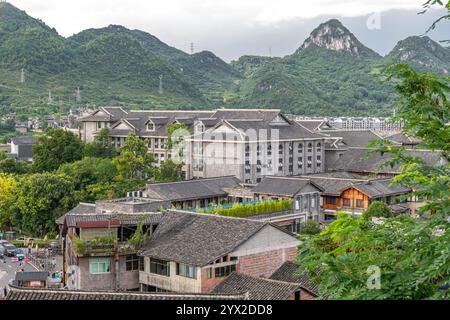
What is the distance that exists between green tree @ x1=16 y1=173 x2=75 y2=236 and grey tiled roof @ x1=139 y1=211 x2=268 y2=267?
13.6 meters

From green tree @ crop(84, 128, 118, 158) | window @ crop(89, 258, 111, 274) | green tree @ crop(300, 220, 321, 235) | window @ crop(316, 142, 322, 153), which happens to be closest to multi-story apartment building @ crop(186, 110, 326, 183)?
window @ crop(316, 142, 322, 153)

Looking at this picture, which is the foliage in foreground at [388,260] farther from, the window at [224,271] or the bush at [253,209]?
the bush at [253,209]

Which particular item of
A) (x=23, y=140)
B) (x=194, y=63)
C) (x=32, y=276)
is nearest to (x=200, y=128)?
(x=32, y=276)

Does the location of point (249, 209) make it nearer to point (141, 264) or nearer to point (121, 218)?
point (121, 218)

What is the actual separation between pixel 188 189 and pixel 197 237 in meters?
12.1

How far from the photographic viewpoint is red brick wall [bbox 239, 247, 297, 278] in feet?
56.7

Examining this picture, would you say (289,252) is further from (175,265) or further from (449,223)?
(449,223)

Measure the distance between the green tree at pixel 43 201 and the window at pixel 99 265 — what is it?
13.8 meters

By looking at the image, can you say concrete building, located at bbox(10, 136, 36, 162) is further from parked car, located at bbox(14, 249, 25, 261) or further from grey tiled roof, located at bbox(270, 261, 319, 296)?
grey tiled roof, located at bbox(270, 261, 319, 296)

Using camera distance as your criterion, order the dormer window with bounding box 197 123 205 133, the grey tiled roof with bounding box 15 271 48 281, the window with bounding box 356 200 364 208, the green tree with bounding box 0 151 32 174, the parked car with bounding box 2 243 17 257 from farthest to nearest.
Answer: the dormer window with bounding box 197 123 205 133 → the green tree with bounding box 0 151 32 174 → the window with bounding box 356 200 364 208 → the parked car with bounding box 2 243 17 257 → the grey tiled roof with bounding box 15 271 48 281

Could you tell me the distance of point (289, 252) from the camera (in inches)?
737

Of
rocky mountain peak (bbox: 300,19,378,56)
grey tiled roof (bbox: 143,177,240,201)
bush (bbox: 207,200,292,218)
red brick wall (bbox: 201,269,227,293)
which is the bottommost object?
red brick wall (bbox: 201,269,227,293)

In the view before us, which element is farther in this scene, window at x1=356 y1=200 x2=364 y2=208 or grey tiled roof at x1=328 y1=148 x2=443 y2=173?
grey tiled roof at x1=328 y1=148 x2=443 y2=173
